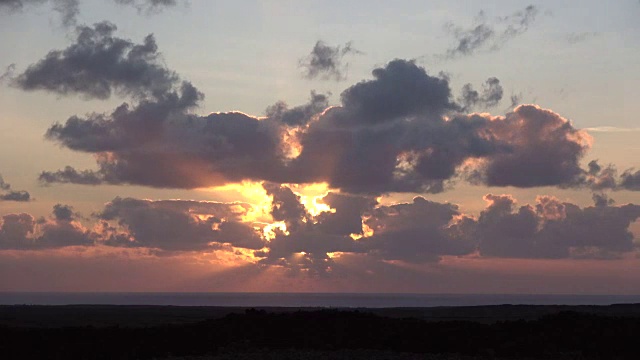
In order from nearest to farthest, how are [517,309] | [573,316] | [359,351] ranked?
[359,351]
[573,316]
[517,309]

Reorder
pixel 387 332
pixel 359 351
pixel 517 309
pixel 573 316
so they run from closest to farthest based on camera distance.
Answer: pixel 359 351 < pixel 387 332 < pixel 573 316 < pixel 517 309

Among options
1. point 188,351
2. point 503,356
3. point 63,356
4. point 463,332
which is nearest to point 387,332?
point 463,332

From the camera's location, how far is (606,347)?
53.6 m

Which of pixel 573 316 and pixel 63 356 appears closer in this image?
pixel 63 356

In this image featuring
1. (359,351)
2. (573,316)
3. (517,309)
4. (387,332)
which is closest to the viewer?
(359,351)

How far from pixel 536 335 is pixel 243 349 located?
19.5 meters

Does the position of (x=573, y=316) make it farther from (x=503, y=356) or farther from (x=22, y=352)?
(x=22, y=352)

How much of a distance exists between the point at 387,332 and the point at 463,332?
516cm

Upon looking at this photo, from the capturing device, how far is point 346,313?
65188mm

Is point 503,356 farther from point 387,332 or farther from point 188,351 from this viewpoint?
point 188,351

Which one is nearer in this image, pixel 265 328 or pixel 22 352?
pixel 22 352

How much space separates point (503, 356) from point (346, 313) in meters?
16.0

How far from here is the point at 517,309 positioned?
116m

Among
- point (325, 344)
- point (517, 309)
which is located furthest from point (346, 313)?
point (517, 309)
